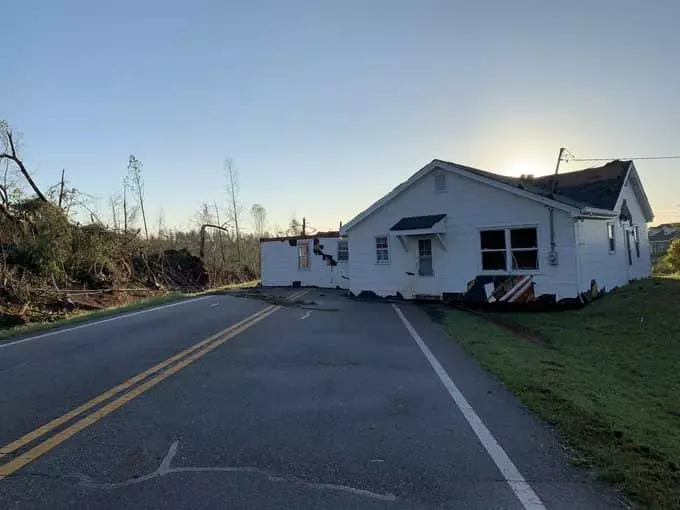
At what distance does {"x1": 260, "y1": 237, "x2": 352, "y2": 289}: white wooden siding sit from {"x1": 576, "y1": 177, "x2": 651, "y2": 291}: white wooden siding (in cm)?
1287

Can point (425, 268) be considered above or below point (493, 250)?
below

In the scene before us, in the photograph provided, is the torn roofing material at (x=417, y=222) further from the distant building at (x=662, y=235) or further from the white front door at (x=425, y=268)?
the distant building at (x=662, y=235)

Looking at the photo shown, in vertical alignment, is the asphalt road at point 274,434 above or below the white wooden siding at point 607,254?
below

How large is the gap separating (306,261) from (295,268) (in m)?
0.81

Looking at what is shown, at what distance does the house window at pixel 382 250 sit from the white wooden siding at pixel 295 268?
6930 mm

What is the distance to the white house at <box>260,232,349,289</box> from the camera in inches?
1170

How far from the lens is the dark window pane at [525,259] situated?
1813 cm

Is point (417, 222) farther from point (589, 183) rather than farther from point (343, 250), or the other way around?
point (343, 250)

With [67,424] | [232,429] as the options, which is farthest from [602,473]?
[67,424]

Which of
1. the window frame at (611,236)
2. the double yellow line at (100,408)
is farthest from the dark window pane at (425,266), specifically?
the double yellow line at (100,408)

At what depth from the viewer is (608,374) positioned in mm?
9203

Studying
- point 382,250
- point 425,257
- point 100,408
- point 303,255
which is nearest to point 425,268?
point 425,257

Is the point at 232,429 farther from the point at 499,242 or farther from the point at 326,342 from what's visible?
the point at 499,242

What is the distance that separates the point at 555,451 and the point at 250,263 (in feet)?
166
